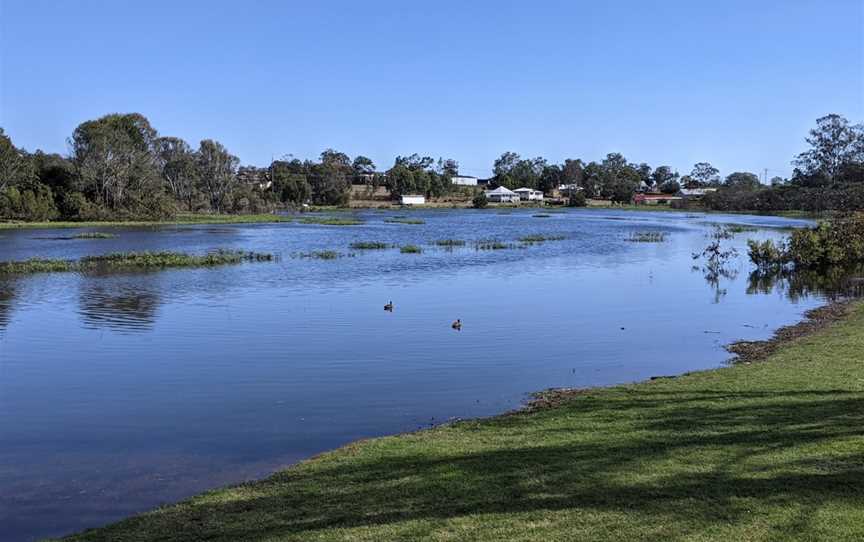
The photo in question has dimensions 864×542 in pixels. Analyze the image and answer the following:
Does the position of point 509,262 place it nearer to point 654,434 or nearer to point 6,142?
point 654,434

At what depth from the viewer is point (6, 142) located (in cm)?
8819

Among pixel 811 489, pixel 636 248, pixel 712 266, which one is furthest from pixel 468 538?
pixel 636 248

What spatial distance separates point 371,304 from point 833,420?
19303mm

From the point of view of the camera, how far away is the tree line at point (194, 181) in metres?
89.8

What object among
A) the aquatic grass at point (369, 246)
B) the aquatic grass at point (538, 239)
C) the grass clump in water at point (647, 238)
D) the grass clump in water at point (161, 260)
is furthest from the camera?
the grass clump in water at point (647, 238)

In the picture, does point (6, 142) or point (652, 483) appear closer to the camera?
point (652, 483)

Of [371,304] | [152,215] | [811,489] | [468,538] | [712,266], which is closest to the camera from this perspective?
[468,538]

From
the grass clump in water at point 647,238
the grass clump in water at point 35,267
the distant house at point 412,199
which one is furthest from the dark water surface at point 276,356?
the distant house at point 412,199

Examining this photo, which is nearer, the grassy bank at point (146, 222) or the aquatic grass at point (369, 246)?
the aquatic grass at point (369, 246)

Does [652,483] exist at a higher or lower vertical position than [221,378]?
higher

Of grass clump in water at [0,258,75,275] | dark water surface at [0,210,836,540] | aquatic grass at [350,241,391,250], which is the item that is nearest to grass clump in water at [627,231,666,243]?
aquatic grass at [350,241,391,250]

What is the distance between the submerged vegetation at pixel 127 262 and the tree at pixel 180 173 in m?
80.3

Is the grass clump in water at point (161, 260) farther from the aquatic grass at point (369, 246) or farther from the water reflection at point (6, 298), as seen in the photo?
the aquatic grass at point (369, 246)

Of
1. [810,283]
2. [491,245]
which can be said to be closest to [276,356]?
[810,283]
